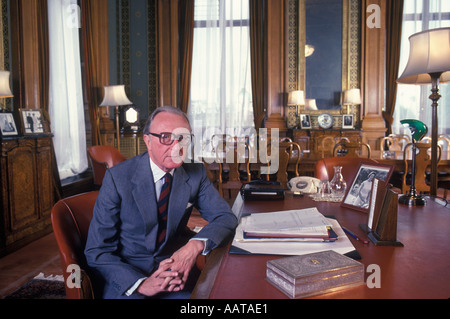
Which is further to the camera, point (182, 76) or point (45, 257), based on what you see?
point (182, 76)

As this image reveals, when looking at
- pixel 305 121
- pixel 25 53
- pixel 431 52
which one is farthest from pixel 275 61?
pixel 431 52

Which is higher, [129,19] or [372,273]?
[129,19]

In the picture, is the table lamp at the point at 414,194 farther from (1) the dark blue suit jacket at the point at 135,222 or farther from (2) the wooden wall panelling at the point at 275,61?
(2) the wooden wall panelling at the point at 275,61

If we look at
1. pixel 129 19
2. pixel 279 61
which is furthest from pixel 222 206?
pixel 129 19

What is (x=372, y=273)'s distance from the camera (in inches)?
36.0

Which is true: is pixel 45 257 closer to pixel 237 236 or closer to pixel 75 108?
pixel 237 236

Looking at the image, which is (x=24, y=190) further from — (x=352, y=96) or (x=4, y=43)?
(x=352, y=96)

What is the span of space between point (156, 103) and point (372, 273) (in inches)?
267

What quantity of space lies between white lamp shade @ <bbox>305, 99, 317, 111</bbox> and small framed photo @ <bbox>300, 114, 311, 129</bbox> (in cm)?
22

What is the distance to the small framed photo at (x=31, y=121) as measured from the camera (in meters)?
3.67

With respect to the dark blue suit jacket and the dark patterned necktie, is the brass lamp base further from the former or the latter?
the dark patterned necktie

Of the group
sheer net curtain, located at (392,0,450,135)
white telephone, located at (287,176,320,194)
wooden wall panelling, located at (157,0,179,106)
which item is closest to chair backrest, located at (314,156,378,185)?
white telephone, located at (287,176,320,194)

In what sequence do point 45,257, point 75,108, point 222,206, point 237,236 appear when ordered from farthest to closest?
point 75,108 < point 45,257 < point 222,206 < point 237,236
